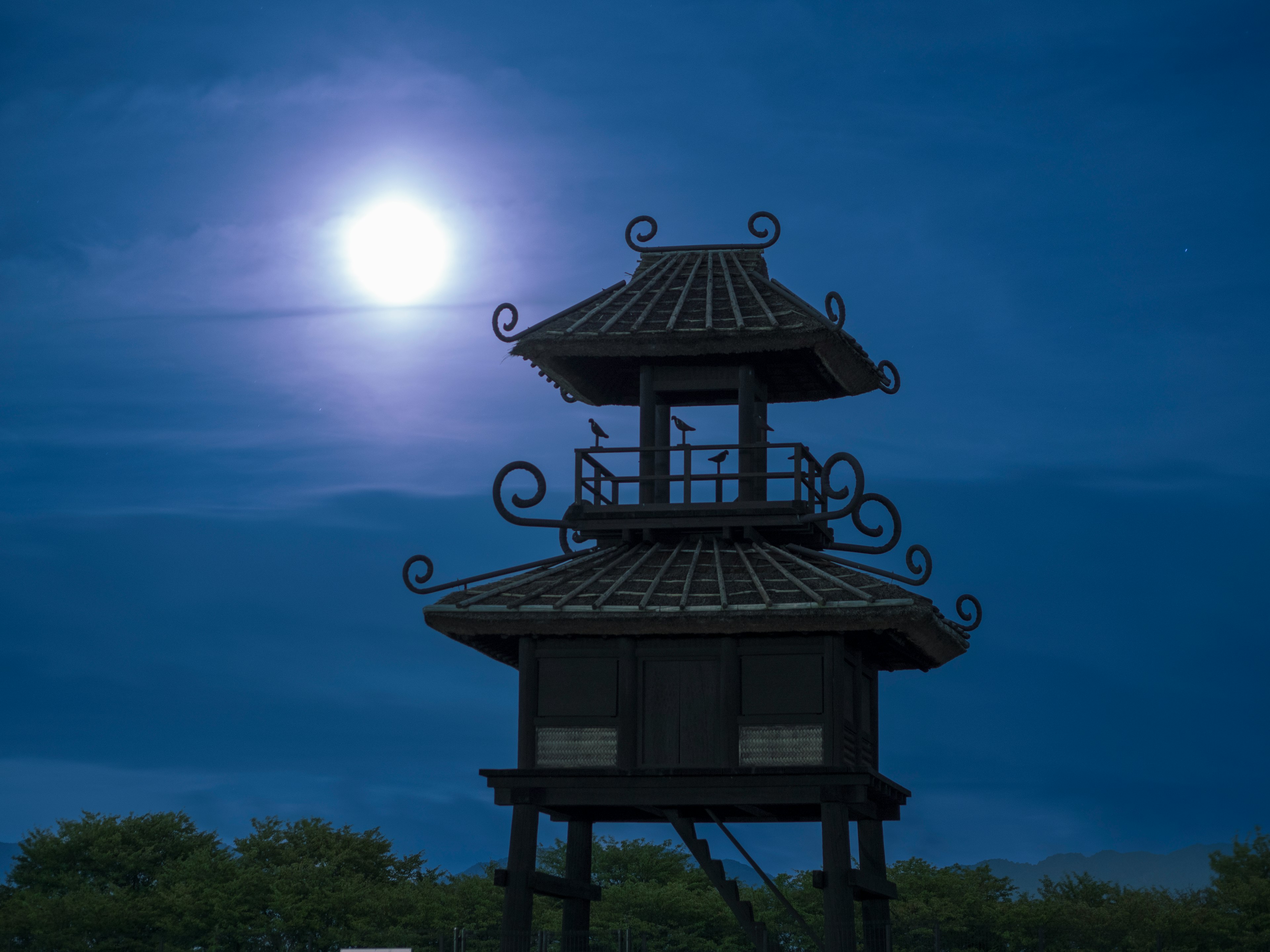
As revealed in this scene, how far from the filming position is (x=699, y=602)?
2570 centimetres

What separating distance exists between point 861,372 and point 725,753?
847cm

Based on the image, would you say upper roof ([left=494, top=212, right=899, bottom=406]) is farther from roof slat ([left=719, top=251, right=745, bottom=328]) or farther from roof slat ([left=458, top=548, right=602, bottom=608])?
roof slat ([left=458, top=548, right=602, bottom=608])

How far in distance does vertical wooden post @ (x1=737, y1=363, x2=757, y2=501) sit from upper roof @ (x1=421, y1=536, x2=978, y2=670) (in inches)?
42.4

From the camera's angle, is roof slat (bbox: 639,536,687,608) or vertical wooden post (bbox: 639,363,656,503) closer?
roof slat (bbox: 639,536,687,608)

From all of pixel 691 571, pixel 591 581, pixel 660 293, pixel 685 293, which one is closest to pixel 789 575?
pixel 691 571

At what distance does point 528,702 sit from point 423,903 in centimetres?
2081

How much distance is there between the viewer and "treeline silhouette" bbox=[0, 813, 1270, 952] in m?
42.3

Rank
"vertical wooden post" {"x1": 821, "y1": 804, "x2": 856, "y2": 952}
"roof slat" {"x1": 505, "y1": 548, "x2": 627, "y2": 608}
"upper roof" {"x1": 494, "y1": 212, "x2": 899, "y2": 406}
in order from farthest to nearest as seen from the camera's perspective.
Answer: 1. "upper roof" {"x1": 494, "y1": 212, "x2": 899, "y2": 406}
2. "roof slat" {"x1": 505, "y1": 548, "x2": 627, "y2": 608}
3. "vertical wooden post" {"x1": 821, "y1": 804, "x2": 856, "y2": 952}

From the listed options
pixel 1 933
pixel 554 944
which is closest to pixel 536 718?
pixel 554 944

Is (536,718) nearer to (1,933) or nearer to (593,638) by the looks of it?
(593,638)

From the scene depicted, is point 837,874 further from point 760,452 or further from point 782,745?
point 760,452

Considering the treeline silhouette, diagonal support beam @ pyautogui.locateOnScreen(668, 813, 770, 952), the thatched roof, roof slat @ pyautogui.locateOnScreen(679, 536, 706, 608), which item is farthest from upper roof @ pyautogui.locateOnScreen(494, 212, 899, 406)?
the treeline silhouette

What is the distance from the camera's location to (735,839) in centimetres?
2766

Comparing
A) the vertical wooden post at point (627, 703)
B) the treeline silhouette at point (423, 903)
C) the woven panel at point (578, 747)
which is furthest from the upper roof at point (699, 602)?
the treeline silhouette at point (423, 903)
